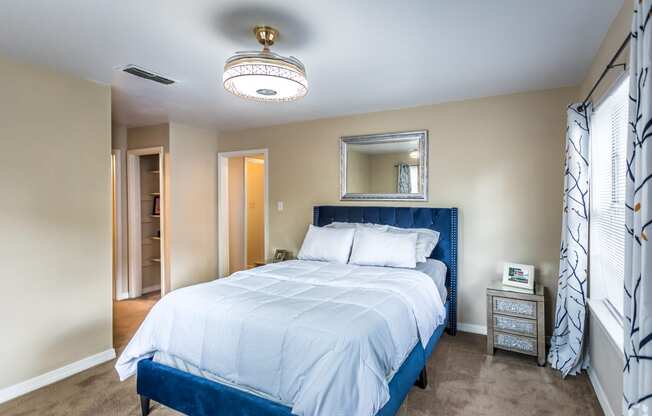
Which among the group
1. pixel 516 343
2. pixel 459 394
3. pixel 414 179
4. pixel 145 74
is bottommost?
pixel 459 394

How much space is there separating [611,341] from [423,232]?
1.81 m

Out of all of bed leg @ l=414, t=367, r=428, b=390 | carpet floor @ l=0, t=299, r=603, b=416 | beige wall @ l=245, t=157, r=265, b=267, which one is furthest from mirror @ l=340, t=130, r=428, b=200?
beige wall @ l=245, t=157, r=265, b=267

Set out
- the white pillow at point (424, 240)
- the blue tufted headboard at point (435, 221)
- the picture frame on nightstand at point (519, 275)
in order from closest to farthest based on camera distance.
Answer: the picture frame on nightstand at point (519, 275), the white pillow at point (424, 240), the blue tufted headboard at point (435, 221)

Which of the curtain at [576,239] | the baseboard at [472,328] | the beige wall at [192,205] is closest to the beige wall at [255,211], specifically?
the beige wall at [192,205]

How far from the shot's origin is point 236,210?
5.89m

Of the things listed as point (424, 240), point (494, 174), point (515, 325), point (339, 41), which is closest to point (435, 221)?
point (424, 240)

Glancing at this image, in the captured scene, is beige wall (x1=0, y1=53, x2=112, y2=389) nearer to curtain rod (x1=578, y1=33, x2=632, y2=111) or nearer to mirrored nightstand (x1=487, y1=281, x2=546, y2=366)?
mirrored nightstand (x1=487, y1=281, x2=546, y2=366)

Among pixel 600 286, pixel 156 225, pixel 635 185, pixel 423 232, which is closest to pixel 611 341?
pixel 600 286

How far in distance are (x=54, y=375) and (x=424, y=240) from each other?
327 cm

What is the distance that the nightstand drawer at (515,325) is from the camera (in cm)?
288

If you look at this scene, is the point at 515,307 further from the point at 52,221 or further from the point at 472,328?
the point at 52,221

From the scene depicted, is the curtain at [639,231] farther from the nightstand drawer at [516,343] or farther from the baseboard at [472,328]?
the baseboard at [472,328]

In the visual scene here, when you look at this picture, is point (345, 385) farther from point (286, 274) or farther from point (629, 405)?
point (286, 274)

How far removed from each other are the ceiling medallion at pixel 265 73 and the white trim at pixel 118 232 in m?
3.46
